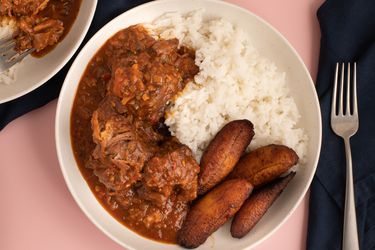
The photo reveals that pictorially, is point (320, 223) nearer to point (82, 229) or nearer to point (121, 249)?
point (121, 249)

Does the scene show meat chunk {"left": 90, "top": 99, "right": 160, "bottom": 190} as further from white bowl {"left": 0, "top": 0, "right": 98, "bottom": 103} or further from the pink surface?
the pink surface

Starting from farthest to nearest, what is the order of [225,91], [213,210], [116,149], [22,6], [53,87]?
[53,87]
[22,6]
[225,91]
[213,210]
[116,149]

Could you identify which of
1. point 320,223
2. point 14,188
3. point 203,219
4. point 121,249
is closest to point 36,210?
point 14,188

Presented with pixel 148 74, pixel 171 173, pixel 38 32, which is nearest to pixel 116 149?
pixel 171 173

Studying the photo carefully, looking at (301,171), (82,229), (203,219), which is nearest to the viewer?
(203,219)

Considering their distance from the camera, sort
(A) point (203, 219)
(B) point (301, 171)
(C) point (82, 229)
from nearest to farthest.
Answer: (A) point (203, 219) → (B) point (301, 171) → (C) point (82, 229)

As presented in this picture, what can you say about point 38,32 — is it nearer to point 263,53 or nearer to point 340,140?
point 263,53
